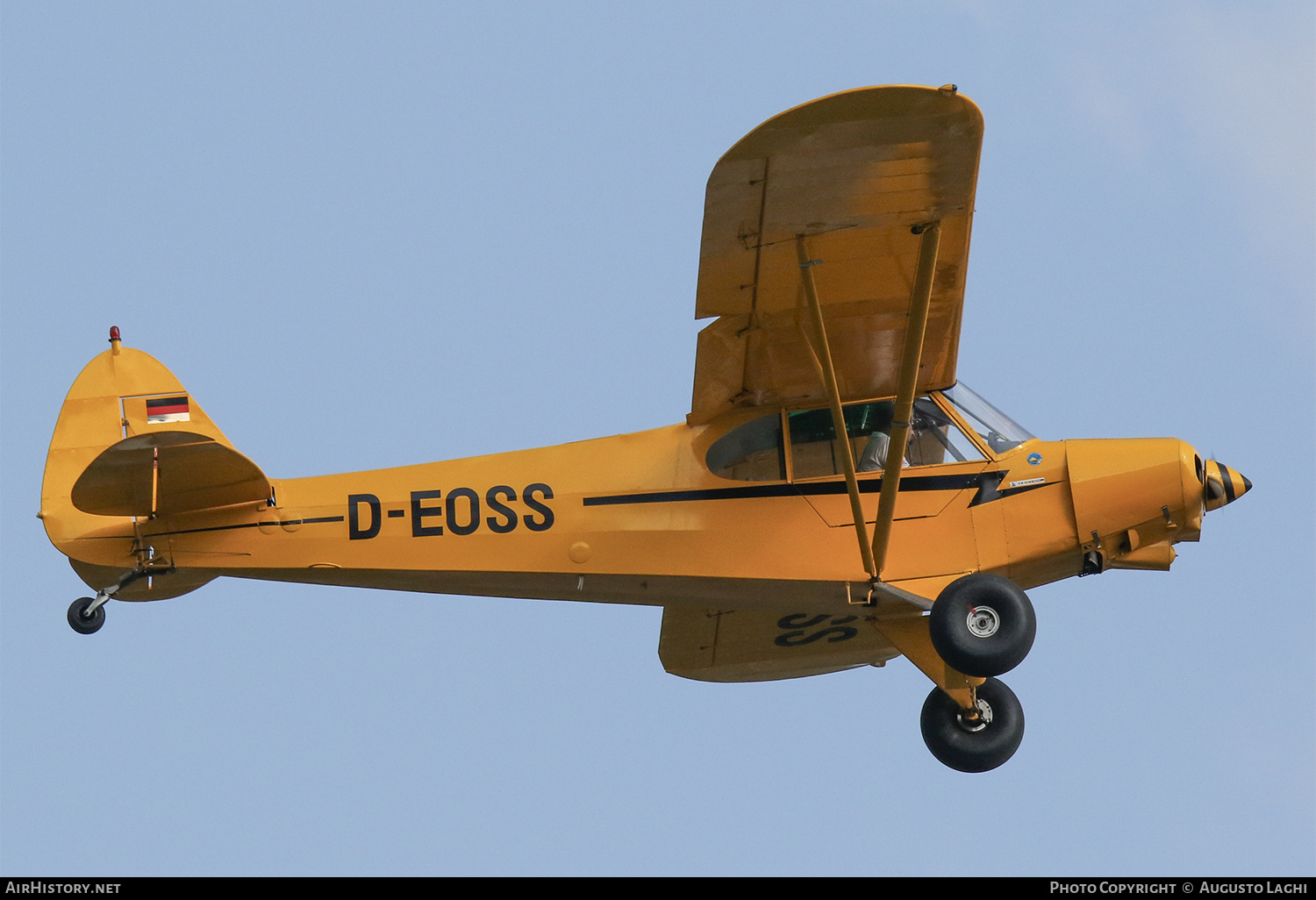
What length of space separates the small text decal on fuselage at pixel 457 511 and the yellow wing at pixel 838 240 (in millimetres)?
1160

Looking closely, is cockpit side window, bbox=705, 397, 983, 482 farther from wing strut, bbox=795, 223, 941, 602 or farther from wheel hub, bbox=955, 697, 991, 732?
wheel hub, bbox=955, 697, 991, 732

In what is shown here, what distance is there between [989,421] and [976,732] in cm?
206

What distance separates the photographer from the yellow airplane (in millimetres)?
10008

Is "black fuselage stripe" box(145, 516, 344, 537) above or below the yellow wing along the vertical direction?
below

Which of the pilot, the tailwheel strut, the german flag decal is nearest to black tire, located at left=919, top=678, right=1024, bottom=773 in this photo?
the pilot

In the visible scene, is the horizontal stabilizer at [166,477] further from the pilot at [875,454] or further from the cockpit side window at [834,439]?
the pilot at [875,454]

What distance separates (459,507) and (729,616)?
2.56 meters

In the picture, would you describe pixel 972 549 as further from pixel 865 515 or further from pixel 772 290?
pixel 772 290

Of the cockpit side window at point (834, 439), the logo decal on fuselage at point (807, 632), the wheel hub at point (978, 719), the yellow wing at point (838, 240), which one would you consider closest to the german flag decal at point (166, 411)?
the yellow wing at point (838, 240)

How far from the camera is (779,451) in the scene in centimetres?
1056

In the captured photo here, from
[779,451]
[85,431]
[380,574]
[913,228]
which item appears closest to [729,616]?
[779,451]

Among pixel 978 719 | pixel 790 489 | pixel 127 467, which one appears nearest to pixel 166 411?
pixel 127 467

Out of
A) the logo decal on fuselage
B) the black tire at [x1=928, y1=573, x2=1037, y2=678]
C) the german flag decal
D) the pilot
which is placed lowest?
the logo decal on fuselage

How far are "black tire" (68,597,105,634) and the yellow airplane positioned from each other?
15 millimetres
